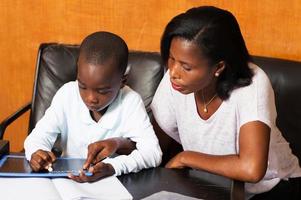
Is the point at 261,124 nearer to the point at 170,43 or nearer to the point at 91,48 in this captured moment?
the point at 170,43

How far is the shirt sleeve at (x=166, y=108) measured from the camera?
189 centimetres

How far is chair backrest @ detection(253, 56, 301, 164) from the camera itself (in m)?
2.12

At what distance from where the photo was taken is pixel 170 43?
168 centimetres

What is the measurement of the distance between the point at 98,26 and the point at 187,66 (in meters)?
1.10

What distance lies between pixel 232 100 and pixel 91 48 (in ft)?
1.58

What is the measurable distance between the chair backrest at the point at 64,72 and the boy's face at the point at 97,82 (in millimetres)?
561

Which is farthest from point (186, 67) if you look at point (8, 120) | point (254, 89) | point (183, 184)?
point (8, 120)

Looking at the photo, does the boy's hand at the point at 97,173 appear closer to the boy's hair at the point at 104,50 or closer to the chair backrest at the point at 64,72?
the boy's hair at the point at 104,50

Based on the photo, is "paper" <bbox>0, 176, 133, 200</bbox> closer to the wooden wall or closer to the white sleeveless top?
the white sleeveless top

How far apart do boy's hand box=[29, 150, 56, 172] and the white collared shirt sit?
0.45 feet

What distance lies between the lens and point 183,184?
1.47 meters

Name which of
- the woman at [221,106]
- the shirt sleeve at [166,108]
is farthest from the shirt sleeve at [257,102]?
the shirt sleeve at [166,108]

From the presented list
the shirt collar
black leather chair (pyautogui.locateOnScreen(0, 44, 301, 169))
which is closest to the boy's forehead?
the shirt collar

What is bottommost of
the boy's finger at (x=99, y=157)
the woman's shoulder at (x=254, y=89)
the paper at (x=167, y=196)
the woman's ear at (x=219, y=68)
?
the boy's finger at (x=99, y=157)
